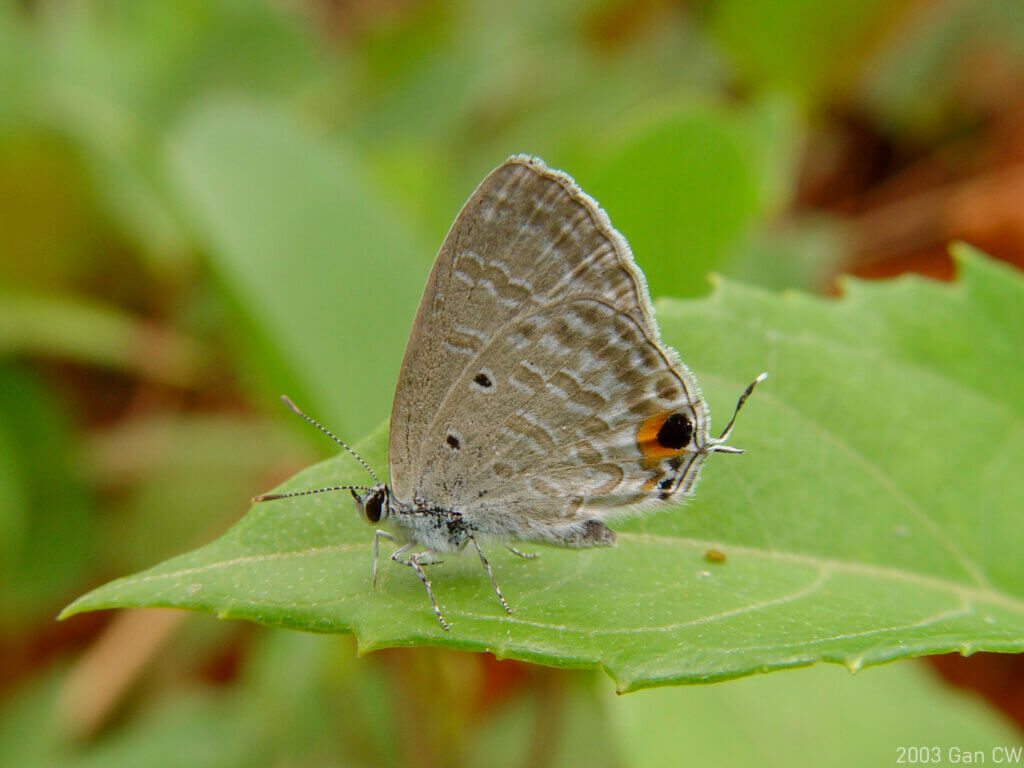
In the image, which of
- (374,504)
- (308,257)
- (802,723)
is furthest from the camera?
(308,257)

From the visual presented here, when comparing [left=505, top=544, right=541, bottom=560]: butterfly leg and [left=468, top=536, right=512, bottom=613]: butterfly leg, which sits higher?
[left=505, top=544, right=541, bottom=560]: butterfly leg

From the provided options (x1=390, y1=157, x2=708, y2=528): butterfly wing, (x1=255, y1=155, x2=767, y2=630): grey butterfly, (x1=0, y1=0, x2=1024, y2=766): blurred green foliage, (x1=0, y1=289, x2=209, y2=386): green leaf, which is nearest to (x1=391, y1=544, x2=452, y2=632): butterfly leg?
(x1=255, y1=155, x2=767, y2=630): grey butterfly

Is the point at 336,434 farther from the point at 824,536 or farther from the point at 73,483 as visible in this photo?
the point at 73,483

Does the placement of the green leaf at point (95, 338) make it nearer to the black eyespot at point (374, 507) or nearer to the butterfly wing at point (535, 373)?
the butterfly wing at point (535, 373)

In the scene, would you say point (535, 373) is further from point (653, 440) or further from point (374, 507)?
point (374, 507)

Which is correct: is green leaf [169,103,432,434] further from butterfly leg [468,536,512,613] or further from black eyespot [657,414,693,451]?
black eyespot [657,414,693,451]

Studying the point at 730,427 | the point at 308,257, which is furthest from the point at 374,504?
the point at 308,257
